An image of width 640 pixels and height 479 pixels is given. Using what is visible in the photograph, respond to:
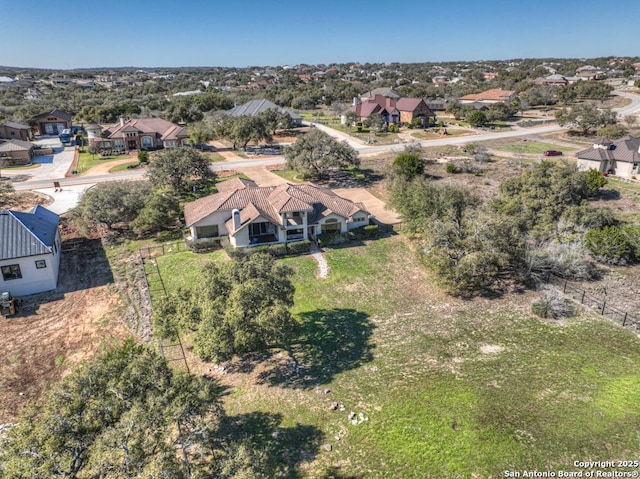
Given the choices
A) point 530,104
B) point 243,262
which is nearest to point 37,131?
point 243,262

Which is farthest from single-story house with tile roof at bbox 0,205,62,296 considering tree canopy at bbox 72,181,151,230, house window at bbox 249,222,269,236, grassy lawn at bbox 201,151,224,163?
grassy lawn at bbox 201,151,224,163

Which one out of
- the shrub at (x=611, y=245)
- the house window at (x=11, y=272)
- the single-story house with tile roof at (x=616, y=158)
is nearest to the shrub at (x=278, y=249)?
the house window at (x=11, y=272)

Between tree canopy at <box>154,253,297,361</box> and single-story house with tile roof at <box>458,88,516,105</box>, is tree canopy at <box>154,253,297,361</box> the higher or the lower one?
the lower one

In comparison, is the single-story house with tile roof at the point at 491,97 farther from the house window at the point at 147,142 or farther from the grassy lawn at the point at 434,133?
the house window at the point at 147,142

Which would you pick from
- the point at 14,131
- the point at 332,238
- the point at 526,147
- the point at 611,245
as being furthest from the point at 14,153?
the point at 526,147

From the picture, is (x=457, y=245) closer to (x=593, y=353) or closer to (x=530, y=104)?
(x=593, y=353)

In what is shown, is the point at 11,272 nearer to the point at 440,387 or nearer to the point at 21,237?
the point at 21,237

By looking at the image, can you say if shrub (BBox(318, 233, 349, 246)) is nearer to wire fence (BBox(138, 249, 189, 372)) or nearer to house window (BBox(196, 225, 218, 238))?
house window (BBox(196, 225, 218, 238))
